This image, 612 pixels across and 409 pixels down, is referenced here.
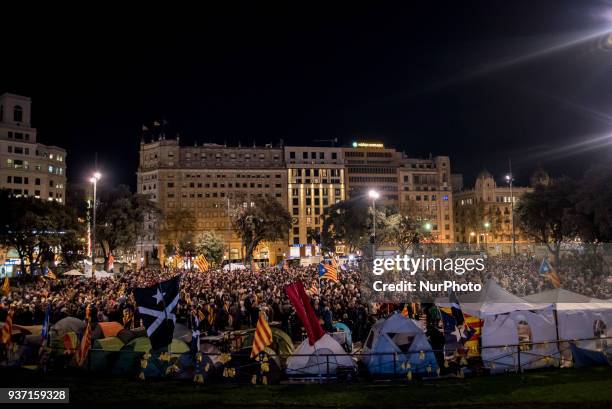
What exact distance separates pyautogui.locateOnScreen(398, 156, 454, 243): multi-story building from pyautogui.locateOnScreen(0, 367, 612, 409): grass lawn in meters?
112

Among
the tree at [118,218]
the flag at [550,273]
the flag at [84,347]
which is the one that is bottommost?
the flag at [84,347]

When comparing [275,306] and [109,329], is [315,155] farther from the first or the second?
[109,329]

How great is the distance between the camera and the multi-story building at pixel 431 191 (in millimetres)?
125188

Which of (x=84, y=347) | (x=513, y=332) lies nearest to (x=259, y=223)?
(x=84, y=347)

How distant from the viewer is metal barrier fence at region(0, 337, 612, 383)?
1350 cm

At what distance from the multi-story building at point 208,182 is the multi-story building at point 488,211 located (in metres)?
43.3

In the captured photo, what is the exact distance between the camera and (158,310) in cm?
1261

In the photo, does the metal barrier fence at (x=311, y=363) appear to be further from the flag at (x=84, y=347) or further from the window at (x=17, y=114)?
the window at (x=17, y=114)

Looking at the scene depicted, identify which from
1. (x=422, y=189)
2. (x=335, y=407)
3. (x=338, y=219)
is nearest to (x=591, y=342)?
(x=335, y=407)

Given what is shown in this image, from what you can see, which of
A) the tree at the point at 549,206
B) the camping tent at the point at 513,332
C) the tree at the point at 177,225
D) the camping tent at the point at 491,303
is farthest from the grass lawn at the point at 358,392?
the tree at the point at 177,225

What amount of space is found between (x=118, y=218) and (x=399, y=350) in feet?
183

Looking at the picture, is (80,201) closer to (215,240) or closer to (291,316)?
(215,240)

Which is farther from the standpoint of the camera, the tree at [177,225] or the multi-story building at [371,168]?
the multi-story building at [371,168]

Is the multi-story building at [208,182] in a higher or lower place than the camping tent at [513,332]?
higher
